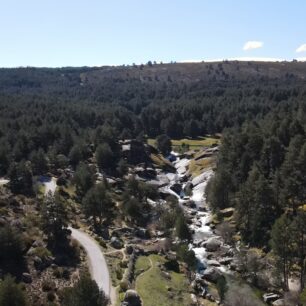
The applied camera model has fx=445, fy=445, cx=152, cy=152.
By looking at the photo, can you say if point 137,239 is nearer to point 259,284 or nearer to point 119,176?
point 259,284

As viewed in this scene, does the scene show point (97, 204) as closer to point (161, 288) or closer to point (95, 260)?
point (95, 260)

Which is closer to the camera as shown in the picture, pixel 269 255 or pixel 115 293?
pixel 115 293

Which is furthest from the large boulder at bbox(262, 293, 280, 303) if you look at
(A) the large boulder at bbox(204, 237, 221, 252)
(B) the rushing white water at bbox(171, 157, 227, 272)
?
(A) the large boulder at bbox(204, 237, 221, 252)

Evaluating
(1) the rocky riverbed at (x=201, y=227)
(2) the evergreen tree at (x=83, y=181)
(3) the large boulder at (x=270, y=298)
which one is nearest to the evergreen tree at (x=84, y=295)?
(1) the rocky riverbed at (x=201, y=227)

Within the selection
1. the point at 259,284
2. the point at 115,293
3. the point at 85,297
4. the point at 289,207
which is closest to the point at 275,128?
the point at 289,207

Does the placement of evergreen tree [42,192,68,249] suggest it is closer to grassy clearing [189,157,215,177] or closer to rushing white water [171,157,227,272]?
rushing white water [171,157,227,272]

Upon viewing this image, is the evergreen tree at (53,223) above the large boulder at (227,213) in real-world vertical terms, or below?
above

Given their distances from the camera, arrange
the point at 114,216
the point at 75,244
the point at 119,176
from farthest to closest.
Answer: the point at 119,176 < the point at 114,216 < the point at 75,244

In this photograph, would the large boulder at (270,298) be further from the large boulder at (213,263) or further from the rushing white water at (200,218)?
the large boulder at (213,263)
